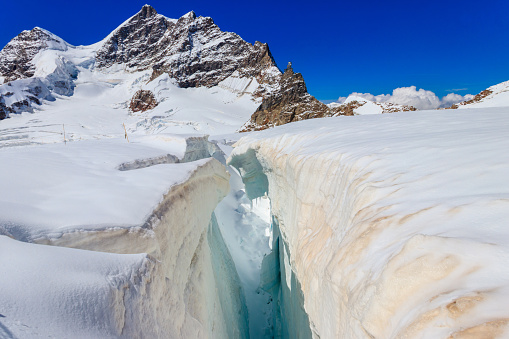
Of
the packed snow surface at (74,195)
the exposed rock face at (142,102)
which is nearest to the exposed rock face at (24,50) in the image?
the exposed rock face at (142,102)

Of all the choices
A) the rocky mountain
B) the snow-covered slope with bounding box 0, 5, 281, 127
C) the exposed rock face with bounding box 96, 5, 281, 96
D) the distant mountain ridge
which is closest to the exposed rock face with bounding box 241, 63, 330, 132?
the distant mountain ridge

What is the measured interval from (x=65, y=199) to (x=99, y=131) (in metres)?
40.7

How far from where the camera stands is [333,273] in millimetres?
1589

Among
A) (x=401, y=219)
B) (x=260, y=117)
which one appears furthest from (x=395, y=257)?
(x=260, y=117)

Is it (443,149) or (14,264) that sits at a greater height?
(443,149)

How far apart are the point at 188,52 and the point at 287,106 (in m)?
41.6

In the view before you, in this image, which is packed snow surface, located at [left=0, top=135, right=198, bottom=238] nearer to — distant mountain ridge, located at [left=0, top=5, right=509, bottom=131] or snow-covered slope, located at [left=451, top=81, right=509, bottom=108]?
snow-covered slope, located at [left=451, top=81, right=509, bottom=108]

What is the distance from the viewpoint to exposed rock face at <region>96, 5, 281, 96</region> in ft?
194

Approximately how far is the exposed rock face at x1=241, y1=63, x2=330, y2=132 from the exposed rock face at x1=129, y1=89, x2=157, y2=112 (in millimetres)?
25437

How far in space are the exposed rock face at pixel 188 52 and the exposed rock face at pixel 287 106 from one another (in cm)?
1725

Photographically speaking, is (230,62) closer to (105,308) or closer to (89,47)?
(89,47)

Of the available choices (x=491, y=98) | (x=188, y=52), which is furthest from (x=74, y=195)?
(x=188, y=52)

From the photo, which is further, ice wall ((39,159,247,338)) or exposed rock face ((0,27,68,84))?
exposed rock face ((0,27,68,84))

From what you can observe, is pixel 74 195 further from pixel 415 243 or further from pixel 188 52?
pixel 188 52
